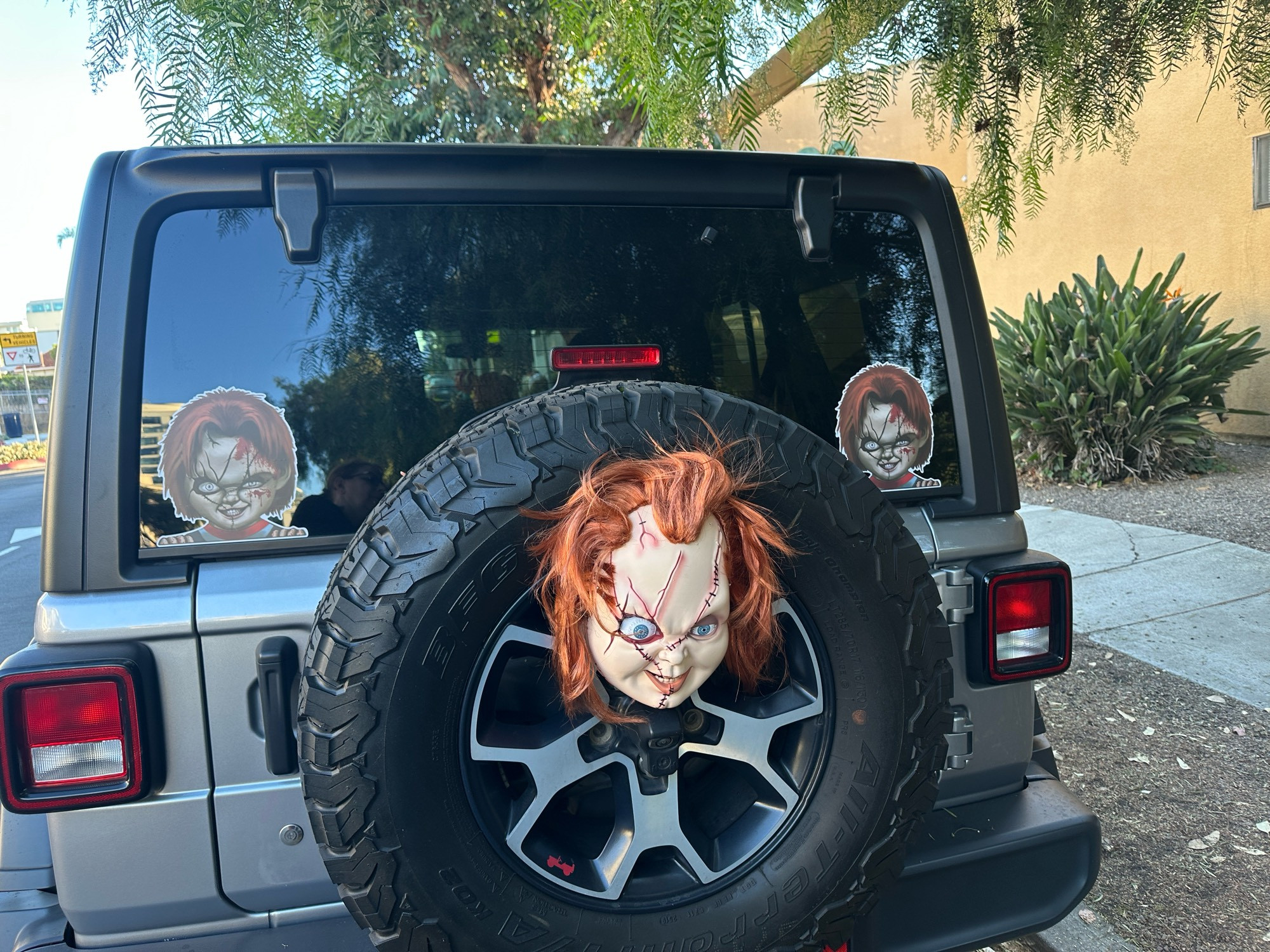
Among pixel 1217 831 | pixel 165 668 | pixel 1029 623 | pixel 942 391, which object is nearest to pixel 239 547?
pixel 165 668

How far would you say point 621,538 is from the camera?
139cm

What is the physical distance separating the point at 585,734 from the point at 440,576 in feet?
1.28

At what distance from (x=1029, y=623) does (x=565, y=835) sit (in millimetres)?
1179

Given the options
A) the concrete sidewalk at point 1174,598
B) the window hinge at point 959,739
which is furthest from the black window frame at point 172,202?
the concrete sidewalk at point 1174,598

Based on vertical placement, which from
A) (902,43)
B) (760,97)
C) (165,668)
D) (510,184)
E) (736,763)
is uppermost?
(902,43)

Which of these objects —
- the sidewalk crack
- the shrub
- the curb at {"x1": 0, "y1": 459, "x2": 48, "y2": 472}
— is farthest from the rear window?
the shrub

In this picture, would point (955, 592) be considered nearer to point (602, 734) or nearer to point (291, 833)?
point (602, 734)

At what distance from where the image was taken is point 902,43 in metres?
2.95

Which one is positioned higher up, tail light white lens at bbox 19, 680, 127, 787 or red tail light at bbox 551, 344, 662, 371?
red tail light at bbox 551, 344, 662, 371

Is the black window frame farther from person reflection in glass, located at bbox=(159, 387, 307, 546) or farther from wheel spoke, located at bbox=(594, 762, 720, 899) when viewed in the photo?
wheel spoke, located at bbox=(594, 762, 720, 899)

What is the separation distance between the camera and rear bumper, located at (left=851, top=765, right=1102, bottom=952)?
6.14 ft

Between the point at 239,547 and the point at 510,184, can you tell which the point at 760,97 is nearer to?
the point at 510,184

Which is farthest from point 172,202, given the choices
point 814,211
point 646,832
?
point 646,832

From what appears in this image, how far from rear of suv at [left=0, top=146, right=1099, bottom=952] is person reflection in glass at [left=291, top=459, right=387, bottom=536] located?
0.4 inches
